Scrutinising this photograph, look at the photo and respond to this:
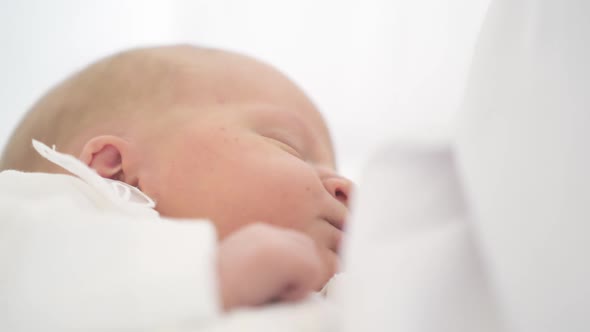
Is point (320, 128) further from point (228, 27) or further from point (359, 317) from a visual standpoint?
point (228, 27)

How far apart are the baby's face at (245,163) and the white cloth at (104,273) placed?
0.84 ft

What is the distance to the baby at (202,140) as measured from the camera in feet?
2.20

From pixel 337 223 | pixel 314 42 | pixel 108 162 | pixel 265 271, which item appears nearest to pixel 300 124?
pixel 337 223

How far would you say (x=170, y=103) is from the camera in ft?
2.71

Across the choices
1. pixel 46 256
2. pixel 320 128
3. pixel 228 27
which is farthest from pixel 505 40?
pixel 228 27

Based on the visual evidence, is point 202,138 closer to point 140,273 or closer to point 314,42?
point 140,273

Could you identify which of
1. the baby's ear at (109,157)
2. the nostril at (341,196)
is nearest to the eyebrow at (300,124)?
the nostril at (341,196)

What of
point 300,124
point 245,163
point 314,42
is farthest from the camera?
point 314,42

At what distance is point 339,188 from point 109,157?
341 millimetres

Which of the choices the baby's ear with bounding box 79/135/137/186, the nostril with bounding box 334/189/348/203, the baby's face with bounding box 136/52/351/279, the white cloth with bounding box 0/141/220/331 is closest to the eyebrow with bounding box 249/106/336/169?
the baby's face with bounding box 136/52/351/279

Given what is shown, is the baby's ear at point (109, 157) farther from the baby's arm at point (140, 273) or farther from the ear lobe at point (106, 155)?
the baby's arm at point (140, 273)

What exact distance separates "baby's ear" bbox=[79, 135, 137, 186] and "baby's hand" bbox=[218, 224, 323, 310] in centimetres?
44

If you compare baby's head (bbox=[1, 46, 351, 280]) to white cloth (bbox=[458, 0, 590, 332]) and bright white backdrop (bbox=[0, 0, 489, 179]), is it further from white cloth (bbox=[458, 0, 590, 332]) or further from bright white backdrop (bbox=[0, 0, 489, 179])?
bright white backdrop (bbox=[0, 0, 489, 179])

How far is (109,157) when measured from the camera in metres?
0.78
